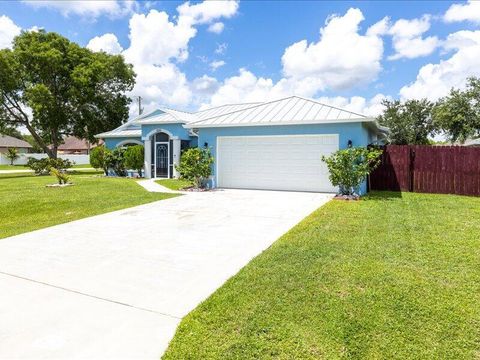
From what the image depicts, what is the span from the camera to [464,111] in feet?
99.0

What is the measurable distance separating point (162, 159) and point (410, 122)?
29286mm

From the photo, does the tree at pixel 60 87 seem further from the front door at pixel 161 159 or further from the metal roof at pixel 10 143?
the metal roof at pixel 10 143

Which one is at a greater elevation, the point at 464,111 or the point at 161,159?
the point at 464,111

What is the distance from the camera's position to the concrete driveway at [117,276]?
2957 millimetres

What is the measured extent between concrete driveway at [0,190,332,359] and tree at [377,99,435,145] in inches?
1292

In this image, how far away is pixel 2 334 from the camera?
3008 mm

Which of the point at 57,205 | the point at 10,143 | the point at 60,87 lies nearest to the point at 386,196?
the point at 57,205

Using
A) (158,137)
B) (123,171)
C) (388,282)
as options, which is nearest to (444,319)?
(388,282)

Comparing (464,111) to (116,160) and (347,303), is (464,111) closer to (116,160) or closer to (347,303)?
(116,160)

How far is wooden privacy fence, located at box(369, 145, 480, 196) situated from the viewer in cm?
1234

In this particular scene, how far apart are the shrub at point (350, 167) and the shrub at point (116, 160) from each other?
600 inches

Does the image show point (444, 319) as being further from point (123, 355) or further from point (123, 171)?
point (123, 171)

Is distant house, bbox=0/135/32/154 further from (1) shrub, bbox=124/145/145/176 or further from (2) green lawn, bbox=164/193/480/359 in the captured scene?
(2) green lawn, bbox=164/193/480/359

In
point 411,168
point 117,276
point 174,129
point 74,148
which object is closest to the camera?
point 117,276
